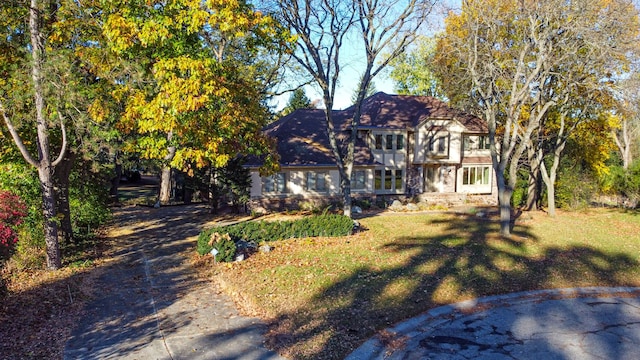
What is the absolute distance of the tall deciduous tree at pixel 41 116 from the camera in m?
12.3

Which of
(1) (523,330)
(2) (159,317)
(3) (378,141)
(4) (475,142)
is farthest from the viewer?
(4) (475,142)

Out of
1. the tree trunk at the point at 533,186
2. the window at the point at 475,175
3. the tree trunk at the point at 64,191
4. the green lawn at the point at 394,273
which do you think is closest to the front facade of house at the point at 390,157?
the window at the point at 475,175

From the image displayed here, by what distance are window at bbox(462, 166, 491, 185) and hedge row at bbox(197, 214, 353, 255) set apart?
18.5 m

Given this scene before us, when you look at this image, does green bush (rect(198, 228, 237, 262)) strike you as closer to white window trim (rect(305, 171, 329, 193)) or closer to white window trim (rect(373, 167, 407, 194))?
white window trim (rect(305, 171, 329, 193))

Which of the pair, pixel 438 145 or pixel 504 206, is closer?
pixel 504 206

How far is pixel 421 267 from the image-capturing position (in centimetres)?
1323

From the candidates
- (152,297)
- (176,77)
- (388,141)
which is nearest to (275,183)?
(388,141)

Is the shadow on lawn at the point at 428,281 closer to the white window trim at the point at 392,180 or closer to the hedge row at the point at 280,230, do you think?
the hedge row at the point at 280,230

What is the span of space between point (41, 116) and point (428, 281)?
11.9 m

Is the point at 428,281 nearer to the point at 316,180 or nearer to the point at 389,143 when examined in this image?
the point at 316,180

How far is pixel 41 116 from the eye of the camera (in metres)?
12.8

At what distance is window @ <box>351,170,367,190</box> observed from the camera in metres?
29.2

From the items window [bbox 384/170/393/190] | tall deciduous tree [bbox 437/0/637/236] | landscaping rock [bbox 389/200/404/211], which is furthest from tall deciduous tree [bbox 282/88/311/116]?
tall deciduous tree [bbox 437/0/637/236]

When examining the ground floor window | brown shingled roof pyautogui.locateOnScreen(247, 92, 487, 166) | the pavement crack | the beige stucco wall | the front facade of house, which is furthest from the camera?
the beige stucco wall
